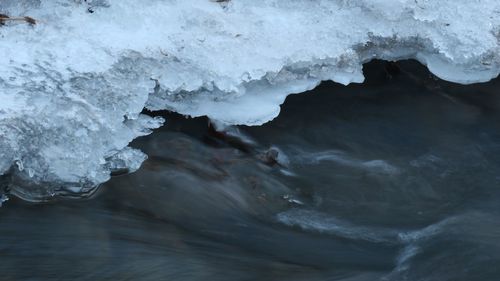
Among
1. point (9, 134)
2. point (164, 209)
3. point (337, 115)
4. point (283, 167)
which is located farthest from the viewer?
point (337, 115)

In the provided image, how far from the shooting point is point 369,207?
10.6 feet

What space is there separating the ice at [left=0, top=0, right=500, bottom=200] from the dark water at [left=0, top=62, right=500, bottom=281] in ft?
0.51

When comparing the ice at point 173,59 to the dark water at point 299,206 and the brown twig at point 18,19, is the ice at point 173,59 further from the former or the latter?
the dark water at point 299,206

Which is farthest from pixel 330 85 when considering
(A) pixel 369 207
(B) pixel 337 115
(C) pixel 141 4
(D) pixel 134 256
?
(D) pixel 134 256

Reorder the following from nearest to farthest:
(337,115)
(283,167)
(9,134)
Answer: (9,134)
(283,167)
(337,115)

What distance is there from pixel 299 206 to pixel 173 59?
82 cm

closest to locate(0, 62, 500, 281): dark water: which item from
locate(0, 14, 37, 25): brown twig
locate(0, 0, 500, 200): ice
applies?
locate(0, 0, 500, 200): ice

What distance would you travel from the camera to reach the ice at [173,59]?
2.97m

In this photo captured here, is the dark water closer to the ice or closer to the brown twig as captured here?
the ice

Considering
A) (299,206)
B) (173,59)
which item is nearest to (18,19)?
(173,59)

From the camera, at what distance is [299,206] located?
3207 mm

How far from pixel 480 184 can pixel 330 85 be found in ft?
2.81

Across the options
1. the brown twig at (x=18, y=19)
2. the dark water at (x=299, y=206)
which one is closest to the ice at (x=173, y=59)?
the brown twig at (x=18, y=19)

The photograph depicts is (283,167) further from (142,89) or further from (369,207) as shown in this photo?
(142,89)
